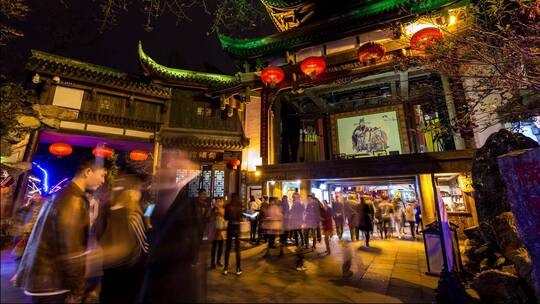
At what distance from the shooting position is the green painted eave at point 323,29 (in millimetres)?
11594

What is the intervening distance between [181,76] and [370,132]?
469 inches

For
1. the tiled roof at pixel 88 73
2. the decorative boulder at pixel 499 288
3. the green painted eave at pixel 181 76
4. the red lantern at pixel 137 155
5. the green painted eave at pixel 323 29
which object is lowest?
the decorative boulder at pixel 499 288

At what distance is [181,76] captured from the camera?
1354cm

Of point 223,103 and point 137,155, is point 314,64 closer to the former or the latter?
point 223,103

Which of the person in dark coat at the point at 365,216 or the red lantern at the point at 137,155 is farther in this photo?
the red lantern at the point at 137,155

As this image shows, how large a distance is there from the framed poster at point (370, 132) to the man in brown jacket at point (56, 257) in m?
14.7

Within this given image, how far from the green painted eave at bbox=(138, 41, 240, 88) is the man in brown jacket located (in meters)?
11.7

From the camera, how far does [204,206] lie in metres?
5.75

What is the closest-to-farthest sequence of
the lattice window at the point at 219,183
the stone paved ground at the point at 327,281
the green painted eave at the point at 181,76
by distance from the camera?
the stone paved ground at the point at 327,281, the green painted eave at the point at 181,76, the lattice window at the point at 219,183

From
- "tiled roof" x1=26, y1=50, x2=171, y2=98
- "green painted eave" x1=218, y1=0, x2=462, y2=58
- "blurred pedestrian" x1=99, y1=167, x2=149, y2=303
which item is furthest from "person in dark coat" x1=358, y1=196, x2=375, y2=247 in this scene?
"tiled roof" x1=26, y1=50, x2=171, y2=98

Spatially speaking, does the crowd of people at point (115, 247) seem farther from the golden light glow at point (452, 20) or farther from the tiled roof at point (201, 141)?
the golden light glow at point (452, 20)

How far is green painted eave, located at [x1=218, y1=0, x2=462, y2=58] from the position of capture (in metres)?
11.6

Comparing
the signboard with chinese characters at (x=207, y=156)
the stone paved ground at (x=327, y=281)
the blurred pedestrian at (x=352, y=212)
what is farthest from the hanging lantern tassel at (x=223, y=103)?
the stone paved ground at (x=327, y=281)

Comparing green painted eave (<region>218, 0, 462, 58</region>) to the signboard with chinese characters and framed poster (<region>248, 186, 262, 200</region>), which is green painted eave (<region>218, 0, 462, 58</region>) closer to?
the signboard with chinese characters
